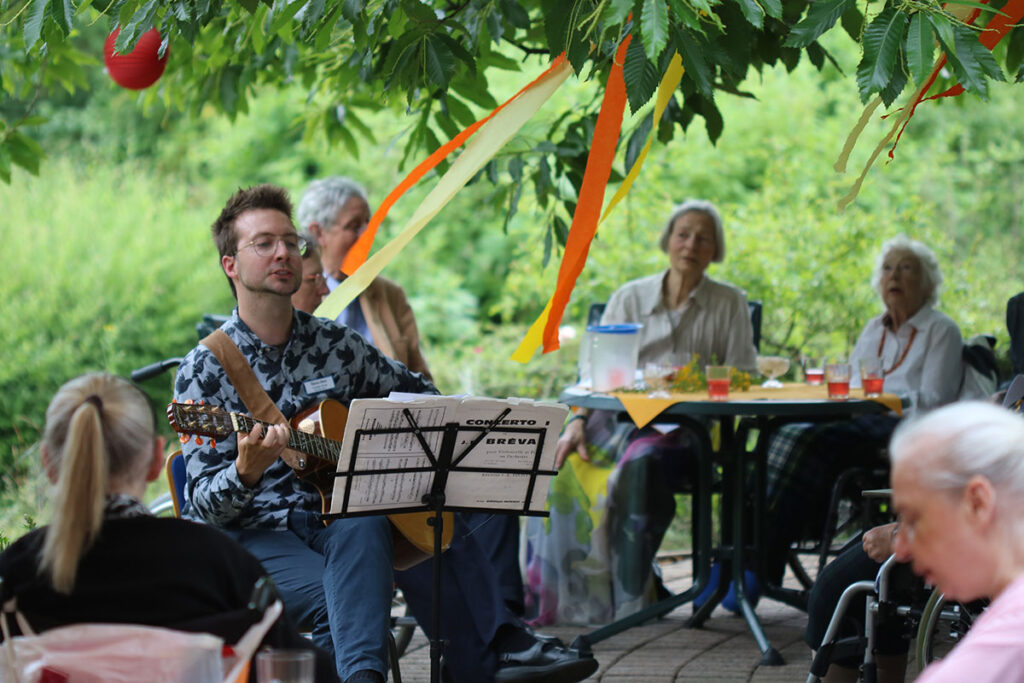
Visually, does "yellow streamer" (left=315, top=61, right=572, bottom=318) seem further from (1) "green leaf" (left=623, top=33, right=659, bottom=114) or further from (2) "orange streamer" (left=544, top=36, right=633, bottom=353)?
(1) "green leaf" (left=623, top=33, right=659, bottom=114)

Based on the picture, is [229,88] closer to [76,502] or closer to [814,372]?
[814,372]

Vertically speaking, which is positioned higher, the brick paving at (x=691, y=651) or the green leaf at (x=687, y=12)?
the green leaf at (x=687, y=12)

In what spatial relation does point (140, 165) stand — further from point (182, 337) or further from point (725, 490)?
point (725, 490)

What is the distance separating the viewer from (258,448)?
2.91 meters

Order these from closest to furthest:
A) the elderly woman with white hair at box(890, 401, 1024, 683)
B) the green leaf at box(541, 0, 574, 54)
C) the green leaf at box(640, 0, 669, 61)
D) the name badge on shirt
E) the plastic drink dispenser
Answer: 1. the elderly woman with white hair at box(890, 401, 1024, 683)
2. the green leaf at box(640, 0, 669, 61)
3. the green leaf at box(541, 0, 574, 54)
4. the name badge on shirt
5. the plastic drink dispenser

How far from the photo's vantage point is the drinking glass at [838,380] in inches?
164

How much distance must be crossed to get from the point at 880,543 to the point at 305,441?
60.1 inches

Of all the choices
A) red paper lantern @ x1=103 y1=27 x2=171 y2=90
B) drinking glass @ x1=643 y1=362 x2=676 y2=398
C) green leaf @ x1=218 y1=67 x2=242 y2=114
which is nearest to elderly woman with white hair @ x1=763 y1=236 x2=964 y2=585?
drinking glass @ x1=643 y1=362 x2=676 y2=398

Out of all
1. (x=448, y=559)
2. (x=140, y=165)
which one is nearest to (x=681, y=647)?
(x=448, y=559)

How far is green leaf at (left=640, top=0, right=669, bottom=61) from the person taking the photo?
6.74 ft

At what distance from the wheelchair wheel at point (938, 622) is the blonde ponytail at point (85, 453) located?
1.90m

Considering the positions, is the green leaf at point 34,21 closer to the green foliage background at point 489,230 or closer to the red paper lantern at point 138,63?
the red paper lantern at point 138,63

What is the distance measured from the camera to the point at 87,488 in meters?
1.83

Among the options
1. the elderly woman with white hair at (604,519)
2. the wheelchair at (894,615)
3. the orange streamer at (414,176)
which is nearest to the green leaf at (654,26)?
the orange streamer at (414,176)
